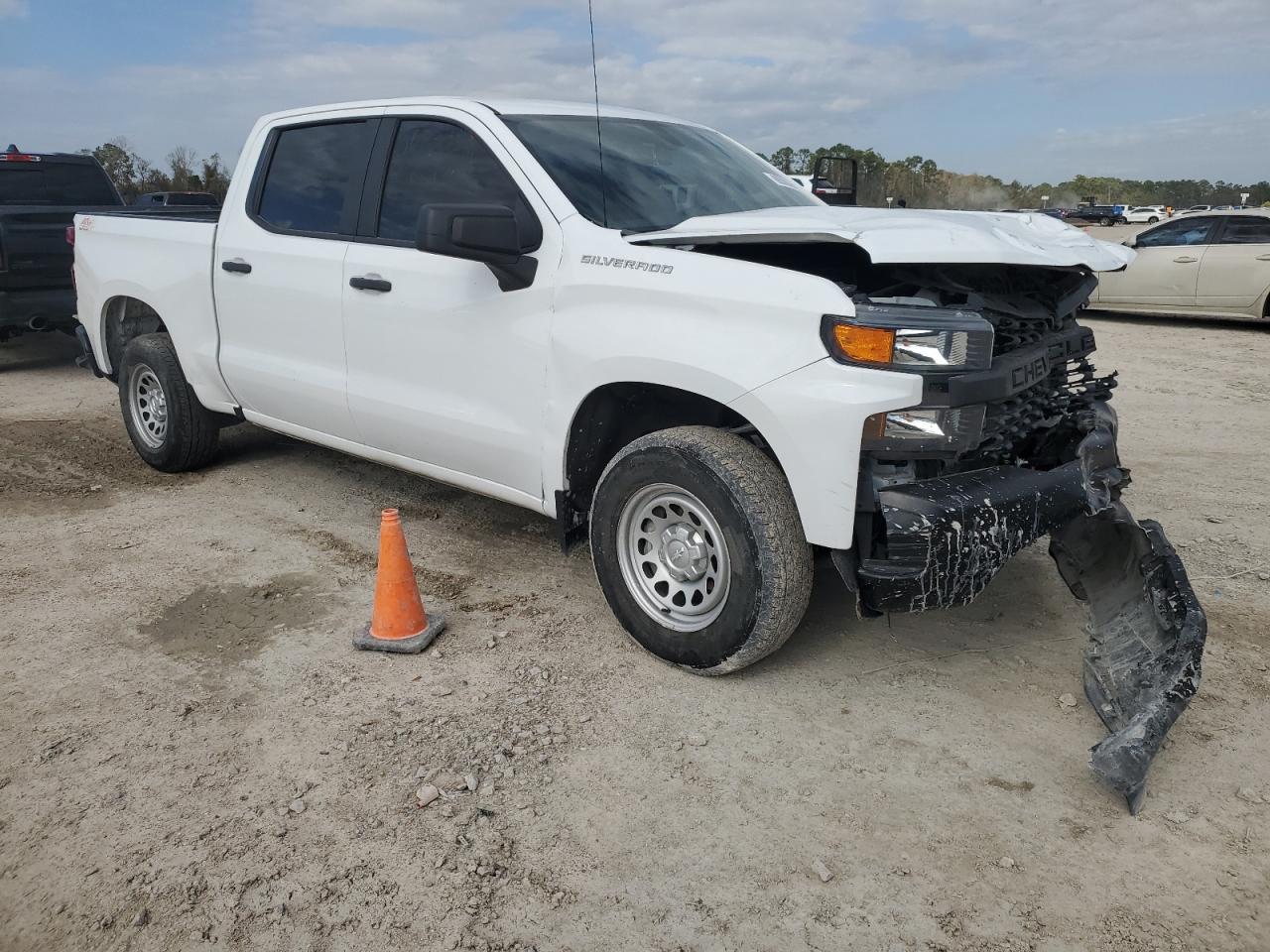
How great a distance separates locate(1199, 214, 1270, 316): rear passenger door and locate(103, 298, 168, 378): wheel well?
1135 centimetres

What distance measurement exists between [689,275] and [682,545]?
0.92 metres

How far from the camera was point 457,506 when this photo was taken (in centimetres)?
535

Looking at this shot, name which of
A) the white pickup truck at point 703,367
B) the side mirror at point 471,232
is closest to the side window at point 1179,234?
the white pickup truck at point 703,367

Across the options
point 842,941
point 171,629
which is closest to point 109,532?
point 171,629

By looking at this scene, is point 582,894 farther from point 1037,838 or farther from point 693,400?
point 693,400

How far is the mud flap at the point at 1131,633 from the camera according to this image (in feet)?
9.15

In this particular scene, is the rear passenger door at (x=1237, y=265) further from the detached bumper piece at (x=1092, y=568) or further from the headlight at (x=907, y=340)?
the headlight at (x=907, y=340)

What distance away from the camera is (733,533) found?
320 centimetres

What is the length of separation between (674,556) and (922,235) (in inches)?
52.5

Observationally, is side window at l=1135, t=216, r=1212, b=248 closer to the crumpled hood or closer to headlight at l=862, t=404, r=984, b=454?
the crumpled hood

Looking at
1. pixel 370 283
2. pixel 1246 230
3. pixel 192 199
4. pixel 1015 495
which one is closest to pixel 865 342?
pixel 1015 495

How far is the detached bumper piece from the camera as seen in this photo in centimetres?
290

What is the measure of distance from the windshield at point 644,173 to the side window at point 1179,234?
377 inches

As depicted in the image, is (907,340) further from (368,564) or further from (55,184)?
(55,184)
